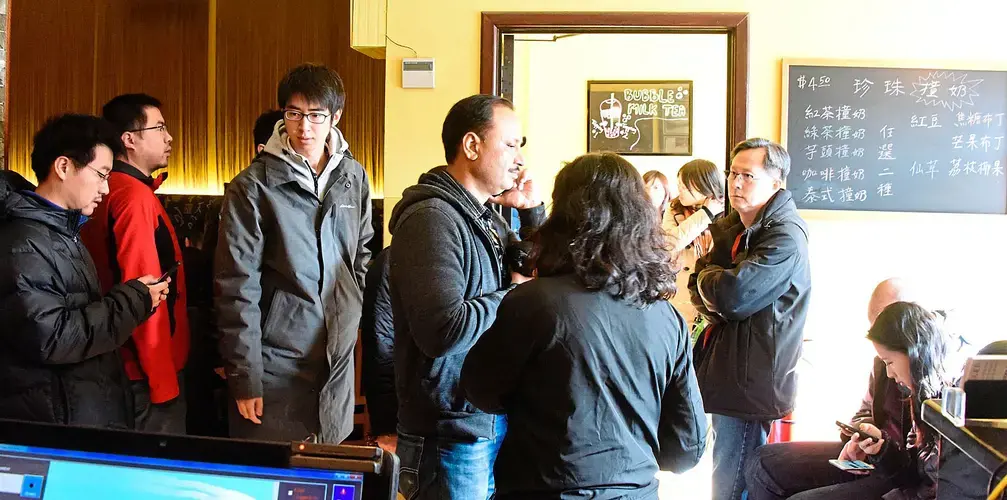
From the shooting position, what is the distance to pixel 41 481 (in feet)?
2.41

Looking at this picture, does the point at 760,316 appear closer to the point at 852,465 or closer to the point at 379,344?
the point at 852,465

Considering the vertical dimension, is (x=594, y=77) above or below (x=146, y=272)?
above

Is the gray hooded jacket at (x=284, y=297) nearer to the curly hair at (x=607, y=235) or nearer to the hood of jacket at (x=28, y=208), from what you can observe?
the hood of jacket at (x=28, y=208)

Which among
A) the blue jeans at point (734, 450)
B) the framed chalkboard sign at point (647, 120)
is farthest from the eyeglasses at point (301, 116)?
the framed chalkboard sign at point (647, 120)

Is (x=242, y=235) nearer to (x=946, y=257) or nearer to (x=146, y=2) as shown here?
(x=946, y=257)

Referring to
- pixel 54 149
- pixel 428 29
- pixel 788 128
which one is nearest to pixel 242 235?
pixel 54 149

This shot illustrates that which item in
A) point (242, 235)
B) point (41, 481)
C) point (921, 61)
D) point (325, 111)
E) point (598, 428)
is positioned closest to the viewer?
point (41, 481)

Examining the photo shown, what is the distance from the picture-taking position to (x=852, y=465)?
2441 millimetres

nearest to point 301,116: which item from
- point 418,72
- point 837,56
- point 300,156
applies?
point 300,156

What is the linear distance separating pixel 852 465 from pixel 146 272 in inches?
81.8

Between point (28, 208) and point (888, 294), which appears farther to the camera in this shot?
point (888, 294)

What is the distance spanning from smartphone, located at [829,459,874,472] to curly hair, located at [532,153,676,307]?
51.6 inches

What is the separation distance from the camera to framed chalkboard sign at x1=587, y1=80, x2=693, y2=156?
5.19m

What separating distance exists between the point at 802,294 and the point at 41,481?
2270 millimetres
